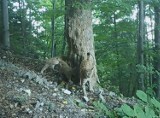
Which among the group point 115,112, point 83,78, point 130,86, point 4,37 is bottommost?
point 130,86

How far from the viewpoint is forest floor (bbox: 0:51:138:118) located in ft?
17.8

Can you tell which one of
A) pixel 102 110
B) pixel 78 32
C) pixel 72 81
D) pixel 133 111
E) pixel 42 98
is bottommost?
pixel 102 110

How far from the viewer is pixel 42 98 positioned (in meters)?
5.98

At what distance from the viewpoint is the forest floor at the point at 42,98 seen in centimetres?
543

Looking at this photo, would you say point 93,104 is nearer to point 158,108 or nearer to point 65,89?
point 65,89

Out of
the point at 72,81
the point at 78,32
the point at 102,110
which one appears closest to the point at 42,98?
the point at 102,110

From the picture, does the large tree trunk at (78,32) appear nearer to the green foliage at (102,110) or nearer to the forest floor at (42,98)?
the forest floor at (42,98)

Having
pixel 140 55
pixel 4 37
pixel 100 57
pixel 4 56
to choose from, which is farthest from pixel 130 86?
pixel 4 56

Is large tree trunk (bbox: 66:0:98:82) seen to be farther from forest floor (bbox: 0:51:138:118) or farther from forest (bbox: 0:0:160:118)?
forest floor (bbox: 0:51:138:118)

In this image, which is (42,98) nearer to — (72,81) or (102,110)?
(102,110)

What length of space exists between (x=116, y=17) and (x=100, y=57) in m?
2.02

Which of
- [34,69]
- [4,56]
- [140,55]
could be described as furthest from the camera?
[140,55]

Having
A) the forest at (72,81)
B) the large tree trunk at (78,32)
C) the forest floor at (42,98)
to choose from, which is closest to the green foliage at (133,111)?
the forest at (72,81)

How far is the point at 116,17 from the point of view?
13.5 meters
